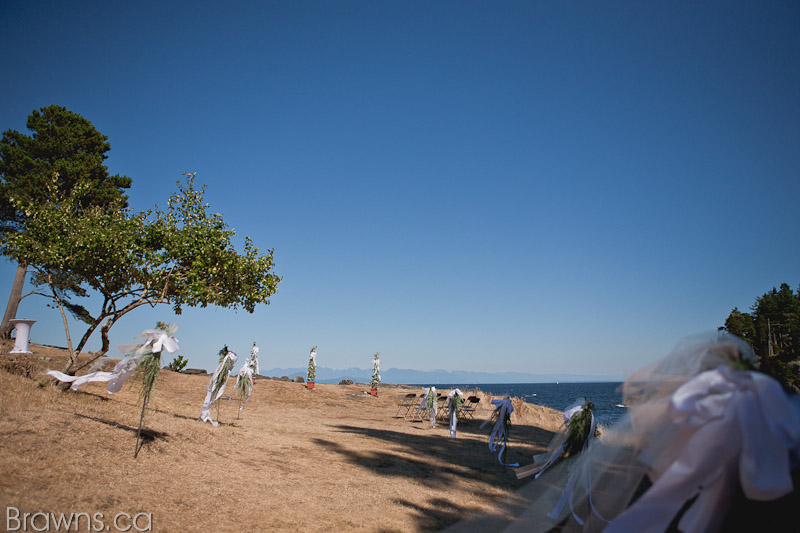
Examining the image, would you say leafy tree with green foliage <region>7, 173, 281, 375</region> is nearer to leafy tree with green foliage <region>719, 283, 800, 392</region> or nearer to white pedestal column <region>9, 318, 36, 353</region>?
white pedestal column <region>9, 318, 36, 353</region>

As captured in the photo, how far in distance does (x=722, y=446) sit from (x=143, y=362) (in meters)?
8.67

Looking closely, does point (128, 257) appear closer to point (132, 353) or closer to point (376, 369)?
point (132, 353)

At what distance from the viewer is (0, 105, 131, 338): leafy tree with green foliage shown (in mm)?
20656

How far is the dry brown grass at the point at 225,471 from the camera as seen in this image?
19.9ft

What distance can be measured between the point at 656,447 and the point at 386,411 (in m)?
24.7

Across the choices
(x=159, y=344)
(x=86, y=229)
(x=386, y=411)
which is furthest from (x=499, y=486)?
(x=386, y=411)

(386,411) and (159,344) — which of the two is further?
(386,411)

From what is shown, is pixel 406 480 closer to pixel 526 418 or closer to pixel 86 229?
pixel 86 229

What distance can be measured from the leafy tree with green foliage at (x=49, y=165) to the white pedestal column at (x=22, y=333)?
22.7 ft

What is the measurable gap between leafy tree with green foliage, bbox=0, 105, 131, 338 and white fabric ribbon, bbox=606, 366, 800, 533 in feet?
76.8

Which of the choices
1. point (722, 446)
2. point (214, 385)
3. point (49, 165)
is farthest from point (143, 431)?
point (49, 165)

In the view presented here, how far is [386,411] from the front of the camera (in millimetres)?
25781

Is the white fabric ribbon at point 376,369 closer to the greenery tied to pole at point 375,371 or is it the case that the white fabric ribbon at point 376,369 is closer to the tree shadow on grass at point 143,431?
the greenery tied to pole at point 375,371

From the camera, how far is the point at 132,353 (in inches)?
316
